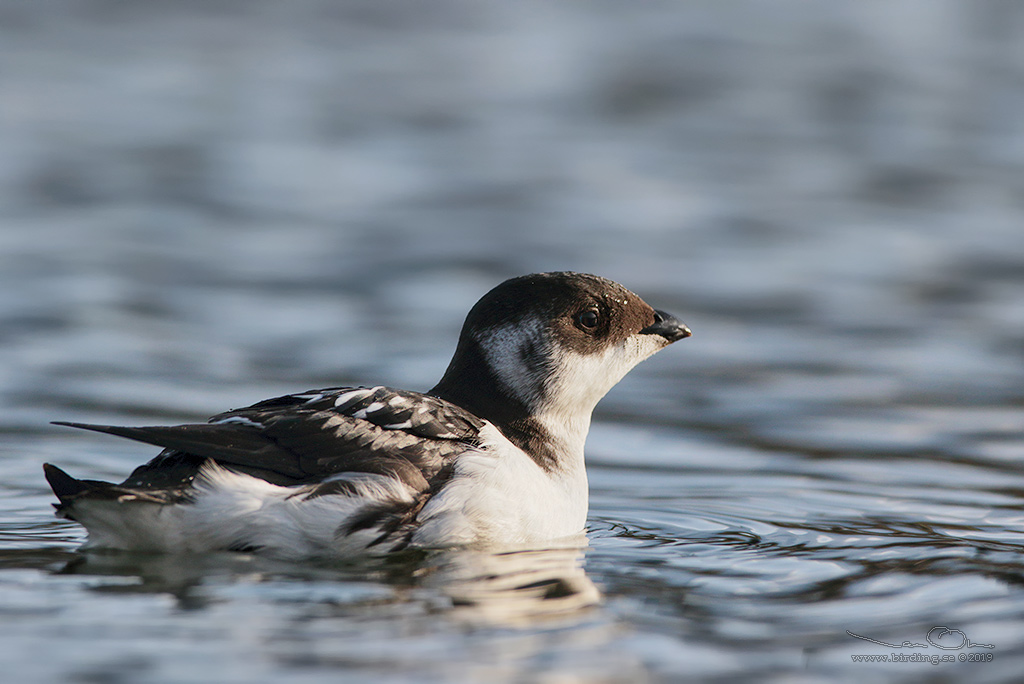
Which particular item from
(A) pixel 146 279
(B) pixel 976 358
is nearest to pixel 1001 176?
(B) pixel 976 358

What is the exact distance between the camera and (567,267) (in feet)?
38.1

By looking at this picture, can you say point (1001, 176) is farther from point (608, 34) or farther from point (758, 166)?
point (608, 34)

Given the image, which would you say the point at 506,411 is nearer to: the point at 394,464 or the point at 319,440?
the point at 394,464

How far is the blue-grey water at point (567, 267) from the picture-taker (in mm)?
4727

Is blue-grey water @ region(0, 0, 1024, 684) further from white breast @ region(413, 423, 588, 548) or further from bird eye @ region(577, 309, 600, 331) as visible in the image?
bird eye @ region(577, 309, 600, 331)

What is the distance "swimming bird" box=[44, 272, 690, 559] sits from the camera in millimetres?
5191
